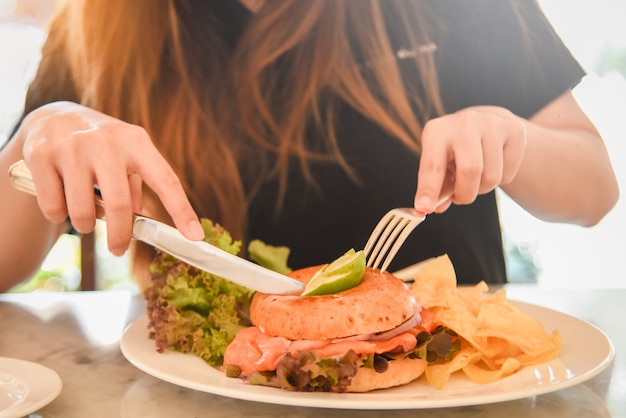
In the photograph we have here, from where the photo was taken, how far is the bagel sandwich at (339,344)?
1048mm

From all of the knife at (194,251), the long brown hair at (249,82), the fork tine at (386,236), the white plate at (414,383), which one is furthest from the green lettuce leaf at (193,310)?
the long brown hair at (249,82)

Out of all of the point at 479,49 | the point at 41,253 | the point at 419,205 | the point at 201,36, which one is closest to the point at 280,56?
the point at 201,36

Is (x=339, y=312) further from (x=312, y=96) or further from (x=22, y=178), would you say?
(x=312, y=96)

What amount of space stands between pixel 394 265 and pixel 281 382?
1.67 meters

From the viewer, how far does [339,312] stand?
111 centimetres

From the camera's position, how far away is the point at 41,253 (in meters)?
2.47

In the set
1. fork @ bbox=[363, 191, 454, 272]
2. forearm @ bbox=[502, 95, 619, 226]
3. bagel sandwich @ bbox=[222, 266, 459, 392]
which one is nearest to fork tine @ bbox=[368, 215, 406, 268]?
fork @ bbox=[363, 191, 454, 272]

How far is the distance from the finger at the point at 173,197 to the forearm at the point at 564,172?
4.07ft

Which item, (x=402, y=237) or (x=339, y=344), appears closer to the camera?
(x=339, y=344)

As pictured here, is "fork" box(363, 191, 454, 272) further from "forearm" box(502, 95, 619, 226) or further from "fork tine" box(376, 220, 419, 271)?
"forearm" box(502, 95, 619, 226)

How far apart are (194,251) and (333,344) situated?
0.92 feet

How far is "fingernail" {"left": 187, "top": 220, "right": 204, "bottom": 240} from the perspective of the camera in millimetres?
1171

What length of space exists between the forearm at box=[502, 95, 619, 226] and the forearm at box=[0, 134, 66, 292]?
62.6 inches

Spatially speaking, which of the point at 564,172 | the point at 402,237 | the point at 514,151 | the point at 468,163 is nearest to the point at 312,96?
the point at 564,172
